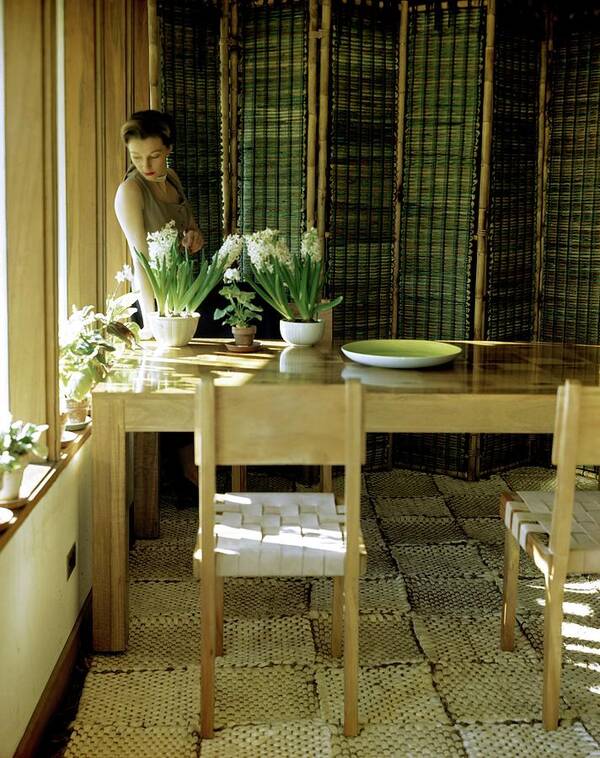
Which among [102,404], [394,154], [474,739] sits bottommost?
[474,739]

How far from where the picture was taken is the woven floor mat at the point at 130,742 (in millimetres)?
2104

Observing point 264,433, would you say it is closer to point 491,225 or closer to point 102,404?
point 102,404

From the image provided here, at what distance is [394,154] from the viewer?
14.2ft

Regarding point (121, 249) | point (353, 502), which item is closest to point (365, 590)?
point (353, 502)

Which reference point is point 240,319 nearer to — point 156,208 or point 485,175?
point 156,208

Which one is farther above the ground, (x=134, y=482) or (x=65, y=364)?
(x=65, y=364)

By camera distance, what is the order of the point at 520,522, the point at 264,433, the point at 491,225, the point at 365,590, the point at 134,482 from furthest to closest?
the point at 491,225, the point at 134,482, the point at 365,590, the point at 520,522, the point at 264,433

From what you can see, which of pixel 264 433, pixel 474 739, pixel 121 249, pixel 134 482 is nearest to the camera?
pixel 264 433

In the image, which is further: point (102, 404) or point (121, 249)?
point (121, 249)

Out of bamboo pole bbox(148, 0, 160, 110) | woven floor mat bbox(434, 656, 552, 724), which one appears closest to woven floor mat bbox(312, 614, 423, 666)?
woven floor mat bbox(434, 656, 552, 724)

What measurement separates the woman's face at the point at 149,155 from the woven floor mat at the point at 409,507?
1692 millimetres

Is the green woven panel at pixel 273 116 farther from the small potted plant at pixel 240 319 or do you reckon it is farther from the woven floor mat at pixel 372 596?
the woven floor mat at pixel 372 596

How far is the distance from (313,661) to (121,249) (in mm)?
2111

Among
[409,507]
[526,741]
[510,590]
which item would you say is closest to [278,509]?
[510,590]
